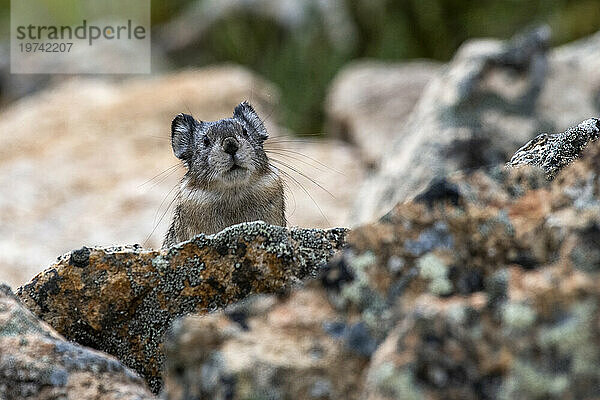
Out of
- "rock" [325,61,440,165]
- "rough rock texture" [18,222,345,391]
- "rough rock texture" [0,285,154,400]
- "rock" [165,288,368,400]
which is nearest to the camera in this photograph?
"rock" [165,288,368,400]

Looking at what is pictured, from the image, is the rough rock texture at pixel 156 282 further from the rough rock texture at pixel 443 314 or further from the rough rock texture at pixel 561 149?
the rough rock texture at pixel 443 314

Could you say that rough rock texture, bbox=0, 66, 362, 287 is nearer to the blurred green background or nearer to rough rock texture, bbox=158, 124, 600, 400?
the blurred green background

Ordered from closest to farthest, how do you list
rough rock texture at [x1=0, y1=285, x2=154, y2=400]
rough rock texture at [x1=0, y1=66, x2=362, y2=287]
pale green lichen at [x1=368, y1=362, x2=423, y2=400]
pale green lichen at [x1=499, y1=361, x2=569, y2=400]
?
1. pale green lichen at [x1=499, y1=361, x2=569, y2=400]
2. pale green lichen at [x1=368, y1=362, x2=423, y2=400]
3. rough rock texture at [x1=0, y1=285, x2=154, y2=400]
4. rough rock texture at [x1=0, y1=66, x2=362, y2=287]

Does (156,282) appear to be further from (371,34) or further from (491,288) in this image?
(371,34)

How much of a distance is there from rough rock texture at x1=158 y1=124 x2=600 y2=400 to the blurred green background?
17794mm

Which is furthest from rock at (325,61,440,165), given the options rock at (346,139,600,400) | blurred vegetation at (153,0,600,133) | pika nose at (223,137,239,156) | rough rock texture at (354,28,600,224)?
rock at (346,139,600,400)

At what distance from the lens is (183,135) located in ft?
25.6

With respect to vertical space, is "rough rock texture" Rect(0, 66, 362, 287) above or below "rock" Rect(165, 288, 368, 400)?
above

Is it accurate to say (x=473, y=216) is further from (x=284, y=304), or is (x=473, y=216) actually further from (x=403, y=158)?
(x=403, y=158)

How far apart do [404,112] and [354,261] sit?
14.9 meters

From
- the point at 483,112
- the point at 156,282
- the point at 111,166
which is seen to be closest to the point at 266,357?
the point at 156,282

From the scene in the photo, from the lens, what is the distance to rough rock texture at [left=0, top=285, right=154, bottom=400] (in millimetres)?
3998

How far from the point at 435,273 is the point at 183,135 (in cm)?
481

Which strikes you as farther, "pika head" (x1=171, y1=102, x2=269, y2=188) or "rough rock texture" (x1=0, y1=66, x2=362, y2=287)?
"rough rock texture" (x1=0, y1=66, x2=362, y2=287)
